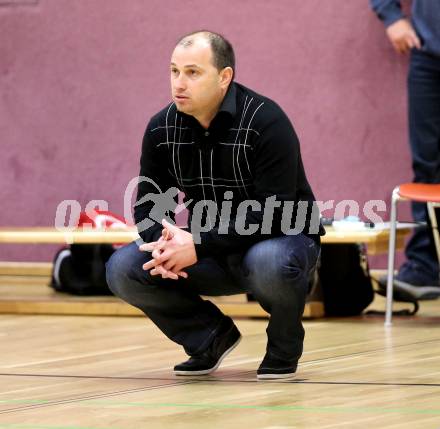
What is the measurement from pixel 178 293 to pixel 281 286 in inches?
11.9

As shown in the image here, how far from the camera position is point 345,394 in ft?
8.92

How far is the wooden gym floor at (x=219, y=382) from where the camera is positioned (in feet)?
8.05

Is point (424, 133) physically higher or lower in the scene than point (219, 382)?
higher

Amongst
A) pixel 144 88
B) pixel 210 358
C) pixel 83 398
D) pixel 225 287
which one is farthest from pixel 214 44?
pixel 144 88

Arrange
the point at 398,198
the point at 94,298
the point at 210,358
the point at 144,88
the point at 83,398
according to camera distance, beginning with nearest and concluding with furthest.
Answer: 1. the point at 83,398
2. the point at 210,358
3. the point at 398,198
4. the point at 94,298
5. the point at 144,88

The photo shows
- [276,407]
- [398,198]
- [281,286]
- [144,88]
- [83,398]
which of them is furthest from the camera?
[144,88]

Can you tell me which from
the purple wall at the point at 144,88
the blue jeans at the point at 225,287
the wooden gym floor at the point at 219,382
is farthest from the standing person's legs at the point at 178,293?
the purple wall at the point at 144,88

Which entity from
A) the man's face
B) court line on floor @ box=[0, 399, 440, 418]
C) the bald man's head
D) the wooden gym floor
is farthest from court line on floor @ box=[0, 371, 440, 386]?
the bald man's head

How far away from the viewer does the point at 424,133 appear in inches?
195

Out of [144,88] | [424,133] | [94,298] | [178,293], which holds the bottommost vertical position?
[94,298]

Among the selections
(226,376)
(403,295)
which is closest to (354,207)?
(403,295)

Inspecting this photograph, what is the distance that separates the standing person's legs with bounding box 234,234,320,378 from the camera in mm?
2869

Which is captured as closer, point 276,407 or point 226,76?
point 276,407

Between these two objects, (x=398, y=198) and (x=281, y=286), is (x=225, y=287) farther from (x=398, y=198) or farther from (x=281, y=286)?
(x=398, y=198)
